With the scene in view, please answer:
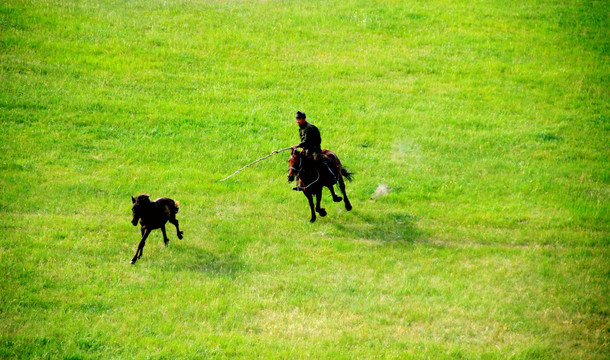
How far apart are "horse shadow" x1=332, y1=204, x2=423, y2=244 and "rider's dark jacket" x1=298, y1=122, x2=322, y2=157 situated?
2.34m

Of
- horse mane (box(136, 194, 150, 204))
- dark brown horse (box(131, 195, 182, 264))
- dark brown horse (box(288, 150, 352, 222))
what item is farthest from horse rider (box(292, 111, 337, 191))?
horse mane (box(136, 194, 150, 204))

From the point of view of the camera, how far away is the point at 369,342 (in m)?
14.1

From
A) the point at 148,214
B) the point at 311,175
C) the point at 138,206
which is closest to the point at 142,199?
the point at 138,206

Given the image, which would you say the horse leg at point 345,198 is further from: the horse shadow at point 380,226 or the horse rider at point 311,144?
the horse rider at point 311,144

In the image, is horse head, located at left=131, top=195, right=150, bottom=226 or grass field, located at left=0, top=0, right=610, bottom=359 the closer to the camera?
grass field, located at left=0, top=0, right=610, bottom=359

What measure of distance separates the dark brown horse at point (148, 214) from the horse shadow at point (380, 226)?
17.1 ft

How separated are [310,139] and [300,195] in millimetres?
3247

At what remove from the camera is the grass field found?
14.7 m

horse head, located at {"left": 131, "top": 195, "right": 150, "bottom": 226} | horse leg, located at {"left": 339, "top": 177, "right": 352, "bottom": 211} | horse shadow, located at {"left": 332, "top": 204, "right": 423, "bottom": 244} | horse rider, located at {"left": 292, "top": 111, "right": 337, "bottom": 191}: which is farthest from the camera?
horse leg, located at {"left": 339, "top": 177, "right": 352, "bottom": 211}

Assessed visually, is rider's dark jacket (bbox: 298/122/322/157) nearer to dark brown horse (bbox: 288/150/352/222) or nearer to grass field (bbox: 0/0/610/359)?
dark brown horse (bbox: 288/150/352/222)

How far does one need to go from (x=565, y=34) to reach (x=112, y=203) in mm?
26963

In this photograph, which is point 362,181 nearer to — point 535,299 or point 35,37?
point 535,299

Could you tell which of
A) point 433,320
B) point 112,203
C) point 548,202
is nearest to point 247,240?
point 112,203

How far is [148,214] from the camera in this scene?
16953mm
